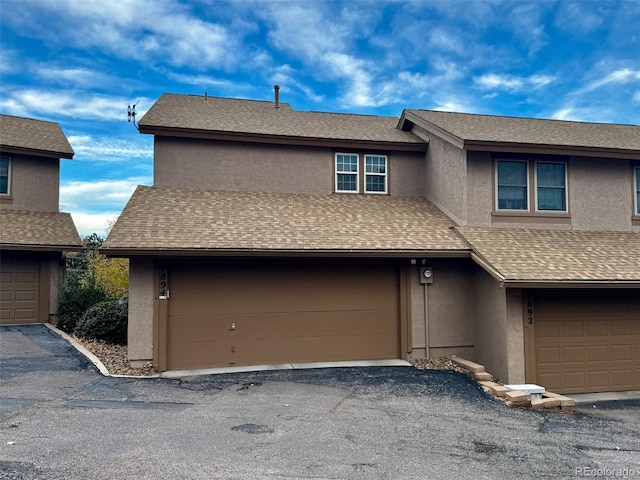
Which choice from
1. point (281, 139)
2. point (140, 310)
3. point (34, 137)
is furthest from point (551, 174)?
point (34, 137)

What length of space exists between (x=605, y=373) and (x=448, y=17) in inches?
570

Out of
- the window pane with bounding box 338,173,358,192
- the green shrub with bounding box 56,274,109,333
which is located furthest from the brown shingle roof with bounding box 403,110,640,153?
the green shrub with bounding box 56,274,109,333

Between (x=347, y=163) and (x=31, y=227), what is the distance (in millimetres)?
10145

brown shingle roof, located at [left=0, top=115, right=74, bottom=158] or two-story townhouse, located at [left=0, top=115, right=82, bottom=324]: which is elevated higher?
brown shingle roof, located at [left=0, top=115, right=74, bottom=158]

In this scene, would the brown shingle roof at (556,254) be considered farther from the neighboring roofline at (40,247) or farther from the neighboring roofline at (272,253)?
the neighboring roofline at (40,247)

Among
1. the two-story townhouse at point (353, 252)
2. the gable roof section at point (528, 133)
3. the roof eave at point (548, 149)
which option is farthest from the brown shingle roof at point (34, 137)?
the roof eave at point (548, 149)

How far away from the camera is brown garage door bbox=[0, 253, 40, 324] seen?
1405cm

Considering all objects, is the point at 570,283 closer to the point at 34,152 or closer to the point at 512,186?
the point at 512,186

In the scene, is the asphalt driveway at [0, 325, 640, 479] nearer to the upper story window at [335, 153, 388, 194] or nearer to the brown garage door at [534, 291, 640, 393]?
the brown garage door at [534, 291, 640, 393]

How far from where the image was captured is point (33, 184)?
49.9 feet

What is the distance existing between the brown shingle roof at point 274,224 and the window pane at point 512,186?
153cm

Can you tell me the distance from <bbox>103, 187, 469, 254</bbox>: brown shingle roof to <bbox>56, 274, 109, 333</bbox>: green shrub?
4170 mm

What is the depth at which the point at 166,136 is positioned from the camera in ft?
39.8

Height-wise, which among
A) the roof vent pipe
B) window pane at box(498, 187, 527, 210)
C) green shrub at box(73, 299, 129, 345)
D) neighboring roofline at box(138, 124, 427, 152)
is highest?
the roof vent pipe
